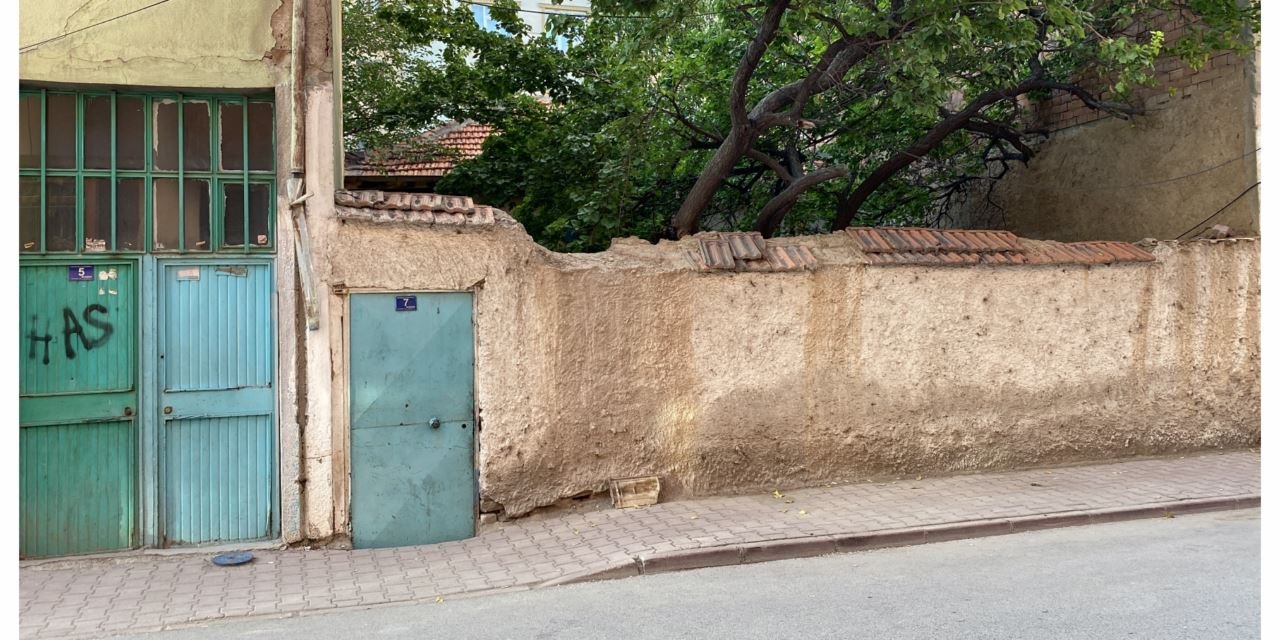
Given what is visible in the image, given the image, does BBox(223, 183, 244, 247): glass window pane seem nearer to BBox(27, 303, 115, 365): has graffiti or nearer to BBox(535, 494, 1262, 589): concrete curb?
BBox(27, 303, 115, 365): has graffiti

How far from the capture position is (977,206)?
1303 centimetres

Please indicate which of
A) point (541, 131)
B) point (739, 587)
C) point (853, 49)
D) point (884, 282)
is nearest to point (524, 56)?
point (541, 131)

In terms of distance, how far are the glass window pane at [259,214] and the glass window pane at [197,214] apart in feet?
1.02

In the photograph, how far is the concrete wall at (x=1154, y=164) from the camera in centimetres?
938

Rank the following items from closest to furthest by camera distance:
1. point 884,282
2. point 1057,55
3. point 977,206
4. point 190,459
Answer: point 190,459 → point 884,282 → point 1057,55 → point 977,206

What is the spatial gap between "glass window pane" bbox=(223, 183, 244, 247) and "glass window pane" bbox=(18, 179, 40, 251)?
4.15ft

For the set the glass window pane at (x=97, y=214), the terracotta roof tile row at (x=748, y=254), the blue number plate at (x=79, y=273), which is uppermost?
the glass window pane at (x=97, y=214)

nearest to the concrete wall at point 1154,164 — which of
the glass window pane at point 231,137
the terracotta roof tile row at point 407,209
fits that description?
the terracotta roof tile row at point 407,209

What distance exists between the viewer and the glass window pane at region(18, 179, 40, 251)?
6.43 m

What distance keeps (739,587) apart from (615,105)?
6983mm

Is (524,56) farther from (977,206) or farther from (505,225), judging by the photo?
(977,206)

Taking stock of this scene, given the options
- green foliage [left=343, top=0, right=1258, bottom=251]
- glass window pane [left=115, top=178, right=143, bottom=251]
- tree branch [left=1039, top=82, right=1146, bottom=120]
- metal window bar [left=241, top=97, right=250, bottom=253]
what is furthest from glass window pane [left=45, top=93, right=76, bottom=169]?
tree branch [left=1039, top=82, right=1146, bottom=120]

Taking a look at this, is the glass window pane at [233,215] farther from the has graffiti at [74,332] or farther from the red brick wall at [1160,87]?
the red brick wall at [1160,87]

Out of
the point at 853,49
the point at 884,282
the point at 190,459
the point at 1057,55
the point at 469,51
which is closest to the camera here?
the point at 190,459
